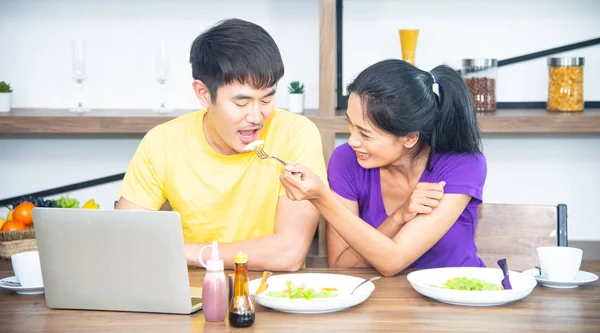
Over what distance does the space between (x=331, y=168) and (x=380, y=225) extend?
208 mm

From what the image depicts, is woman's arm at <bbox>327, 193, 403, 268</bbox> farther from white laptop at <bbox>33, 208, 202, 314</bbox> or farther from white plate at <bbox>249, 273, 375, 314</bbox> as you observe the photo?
white laptop at <bbox>33, 208, 202, 314</bbox>

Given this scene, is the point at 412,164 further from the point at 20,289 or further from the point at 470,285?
the point at 20,289

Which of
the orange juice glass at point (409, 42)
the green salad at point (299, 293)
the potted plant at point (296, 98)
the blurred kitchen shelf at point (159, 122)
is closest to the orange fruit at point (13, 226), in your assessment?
the blurred kitchen shelf at point (159, 122)

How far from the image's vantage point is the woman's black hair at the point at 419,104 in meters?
1.98

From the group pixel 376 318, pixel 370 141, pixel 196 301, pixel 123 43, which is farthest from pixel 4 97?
pixel 376 318

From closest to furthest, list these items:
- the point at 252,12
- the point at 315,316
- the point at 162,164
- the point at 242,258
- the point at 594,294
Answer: the point at 242,258 < the point at 315,316 < the point at 594,294 < the point at 162,164 < the point at 252,12

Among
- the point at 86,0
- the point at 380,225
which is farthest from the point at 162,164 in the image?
the point at 86,0

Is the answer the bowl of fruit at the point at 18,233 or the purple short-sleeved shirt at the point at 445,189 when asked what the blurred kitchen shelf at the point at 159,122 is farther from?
the purple short-sleeved shirt at the point at 445,189

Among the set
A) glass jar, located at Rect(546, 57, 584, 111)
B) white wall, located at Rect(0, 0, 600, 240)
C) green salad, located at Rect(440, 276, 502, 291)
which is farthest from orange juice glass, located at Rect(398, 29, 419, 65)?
green salad, located at Rect(440, 276, 502, 291)

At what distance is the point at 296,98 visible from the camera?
9.77 ft

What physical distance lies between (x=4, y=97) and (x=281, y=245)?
5.12 feet

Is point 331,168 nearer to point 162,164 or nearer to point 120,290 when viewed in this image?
point 162,164

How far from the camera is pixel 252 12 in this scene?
3.17 meters

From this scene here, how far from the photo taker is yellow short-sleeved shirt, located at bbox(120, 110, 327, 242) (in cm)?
215
